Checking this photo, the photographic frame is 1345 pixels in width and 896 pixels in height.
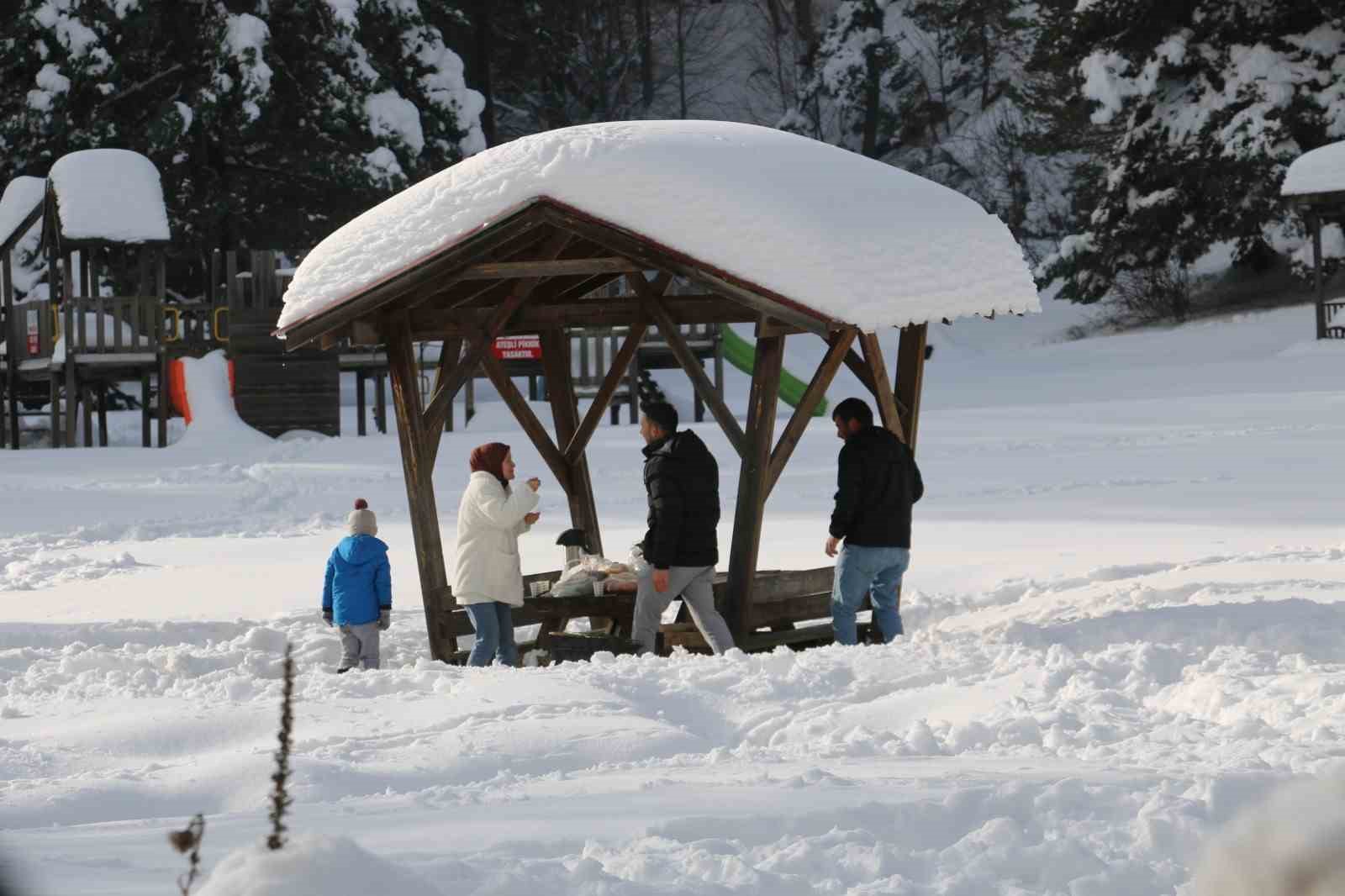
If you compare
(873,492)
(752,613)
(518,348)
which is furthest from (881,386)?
(518,348)

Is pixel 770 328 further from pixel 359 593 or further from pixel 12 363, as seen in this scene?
pixel 12 363

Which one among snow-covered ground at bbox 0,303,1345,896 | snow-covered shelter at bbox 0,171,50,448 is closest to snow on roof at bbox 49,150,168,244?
snow-covered shelter at bbox 0,171,50,448

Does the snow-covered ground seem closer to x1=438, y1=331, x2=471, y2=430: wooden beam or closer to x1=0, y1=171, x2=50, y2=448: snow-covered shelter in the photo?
x1=438, y1=331, x2=471, y2=430: wooden beam

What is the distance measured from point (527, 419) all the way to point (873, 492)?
3.11 meters

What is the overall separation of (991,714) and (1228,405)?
19.4m

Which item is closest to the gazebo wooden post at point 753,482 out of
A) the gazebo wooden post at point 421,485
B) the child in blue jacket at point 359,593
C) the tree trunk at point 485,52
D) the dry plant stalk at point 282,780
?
the gazebo wooden post at point 421,485

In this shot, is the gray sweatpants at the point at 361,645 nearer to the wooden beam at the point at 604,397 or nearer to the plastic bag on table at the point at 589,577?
the plastic bag on table at the point at 589,577

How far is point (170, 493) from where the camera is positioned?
21.2 meters

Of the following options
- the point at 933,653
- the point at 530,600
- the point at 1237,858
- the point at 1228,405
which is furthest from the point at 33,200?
the point at 1237,858

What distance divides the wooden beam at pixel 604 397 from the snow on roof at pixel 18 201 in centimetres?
2253

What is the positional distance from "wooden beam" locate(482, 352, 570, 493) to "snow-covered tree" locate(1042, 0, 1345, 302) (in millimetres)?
26755

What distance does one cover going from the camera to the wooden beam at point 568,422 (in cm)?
1237

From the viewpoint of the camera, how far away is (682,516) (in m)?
Answer: 9.72

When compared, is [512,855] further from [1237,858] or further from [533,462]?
[533,462]
